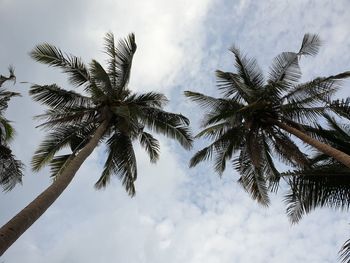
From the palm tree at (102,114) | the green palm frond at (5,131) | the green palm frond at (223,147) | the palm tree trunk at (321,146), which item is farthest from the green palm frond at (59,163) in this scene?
the palm tree trunk at (321,146)

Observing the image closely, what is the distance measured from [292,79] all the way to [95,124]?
8.15 m

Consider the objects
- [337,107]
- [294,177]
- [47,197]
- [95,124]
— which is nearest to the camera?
[47,197]

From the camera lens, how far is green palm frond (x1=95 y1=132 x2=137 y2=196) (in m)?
16.2

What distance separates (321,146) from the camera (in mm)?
12680

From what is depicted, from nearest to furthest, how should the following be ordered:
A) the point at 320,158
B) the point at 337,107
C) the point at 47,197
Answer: the point at 47,197, the point at 337,107, the point at 320,158

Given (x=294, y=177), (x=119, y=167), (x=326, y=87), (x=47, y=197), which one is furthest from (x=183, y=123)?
(x=47, y=197)

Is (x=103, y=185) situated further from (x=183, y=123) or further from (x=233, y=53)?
(x=233, y=53)

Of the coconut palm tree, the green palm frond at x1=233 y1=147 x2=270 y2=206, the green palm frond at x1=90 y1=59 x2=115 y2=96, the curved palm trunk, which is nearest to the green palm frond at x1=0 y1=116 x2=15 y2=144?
the green palm frond at x1=90 y1=59 x2=115 y2=96

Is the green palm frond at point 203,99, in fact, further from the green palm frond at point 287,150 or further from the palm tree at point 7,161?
the palm tree at point 7,161

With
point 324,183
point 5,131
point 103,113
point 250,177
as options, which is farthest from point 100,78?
point 324,183

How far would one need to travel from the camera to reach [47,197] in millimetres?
9375

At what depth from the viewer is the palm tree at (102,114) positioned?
15.6 meters

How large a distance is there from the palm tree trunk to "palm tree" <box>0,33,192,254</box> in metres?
4.42

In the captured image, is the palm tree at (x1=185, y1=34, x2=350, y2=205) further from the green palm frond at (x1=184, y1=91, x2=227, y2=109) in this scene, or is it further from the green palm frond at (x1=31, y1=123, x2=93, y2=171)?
the green palm frond at (x1=31, y1=123, x2=93, y2=171)
